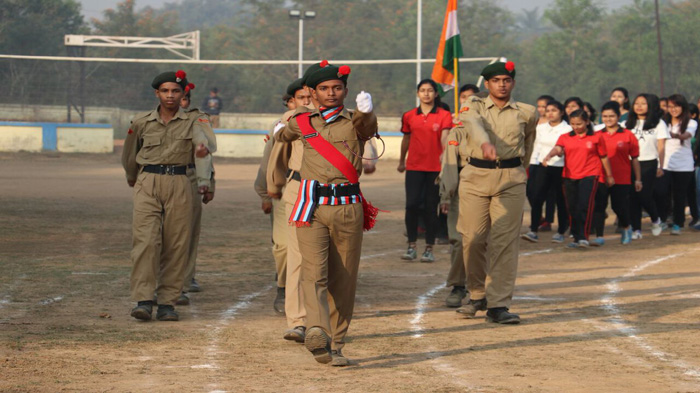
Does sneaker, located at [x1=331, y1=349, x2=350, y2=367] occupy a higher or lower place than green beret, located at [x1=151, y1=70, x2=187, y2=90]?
lower

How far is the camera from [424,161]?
12719mm

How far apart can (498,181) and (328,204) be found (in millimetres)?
2146

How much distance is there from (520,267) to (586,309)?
2.92 m

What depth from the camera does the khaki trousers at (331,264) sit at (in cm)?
716

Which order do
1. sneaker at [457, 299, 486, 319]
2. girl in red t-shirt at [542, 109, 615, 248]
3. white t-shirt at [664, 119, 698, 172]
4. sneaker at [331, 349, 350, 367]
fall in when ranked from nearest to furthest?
sneaker at [331, 349, 350, 367], sneaker at [457, 299, 486, 319], girl in red t-shirt at [542, 109, 615, 248], white t-shirt at [664, 119, 698, 172]

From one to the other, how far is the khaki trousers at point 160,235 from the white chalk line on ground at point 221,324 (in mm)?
464

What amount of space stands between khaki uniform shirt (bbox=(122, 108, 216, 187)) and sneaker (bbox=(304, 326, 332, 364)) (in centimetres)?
243

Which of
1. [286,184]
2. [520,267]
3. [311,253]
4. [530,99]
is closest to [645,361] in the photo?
[311,253]

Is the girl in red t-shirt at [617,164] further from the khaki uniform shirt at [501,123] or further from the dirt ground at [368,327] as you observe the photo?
the khaki uniform shirt at [501,123]

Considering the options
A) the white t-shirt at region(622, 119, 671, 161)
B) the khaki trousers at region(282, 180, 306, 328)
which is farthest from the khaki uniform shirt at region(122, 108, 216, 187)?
the white t-shirt at region(622, 119, 671, 161)

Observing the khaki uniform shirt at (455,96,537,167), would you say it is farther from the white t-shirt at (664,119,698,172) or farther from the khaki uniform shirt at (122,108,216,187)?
the white t-shirt at (664,119,698,172)

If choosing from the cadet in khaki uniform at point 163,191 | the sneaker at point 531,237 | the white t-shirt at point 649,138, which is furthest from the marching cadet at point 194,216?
the white t-shirt at point 649,138

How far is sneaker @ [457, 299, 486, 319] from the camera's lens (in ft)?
30.4

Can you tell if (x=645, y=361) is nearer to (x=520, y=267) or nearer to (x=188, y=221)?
(x=188, y=221)
